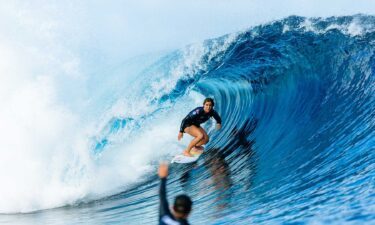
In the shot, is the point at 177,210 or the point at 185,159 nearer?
the point at 177,210

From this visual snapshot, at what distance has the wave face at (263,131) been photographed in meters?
5.89

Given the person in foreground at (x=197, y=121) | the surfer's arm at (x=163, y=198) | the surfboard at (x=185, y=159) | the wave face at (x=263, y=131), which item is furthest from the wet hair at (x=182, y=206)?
the surfboard at (x=185, y=159)

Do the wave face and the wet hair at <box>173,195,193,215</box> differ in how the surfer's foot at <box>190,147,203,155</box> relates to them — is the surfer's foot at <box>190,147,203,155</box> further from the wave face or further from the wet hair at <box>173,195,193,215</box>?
the wet hair at <box>173,195,193,215</box>

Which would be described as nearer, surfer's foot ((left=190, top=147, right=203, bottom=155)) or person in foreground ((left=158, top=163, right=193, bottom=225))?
person in foreground ((left=158, top=163, right=193, bottom=225))

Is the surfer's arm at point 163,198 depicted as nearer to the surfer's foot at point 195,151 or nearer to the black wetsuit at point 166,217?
the black wetsuit at point 166,217

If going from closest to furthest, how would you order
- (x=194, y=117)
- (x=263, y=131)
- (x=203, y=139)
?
(x=194, y=117), (x=203, y=139), (x=263, y=131)

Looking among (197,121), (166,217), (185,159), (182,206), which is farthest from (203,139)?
(182,206)

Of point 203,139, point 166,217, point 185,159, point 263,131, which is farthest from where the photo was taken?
point 263,131

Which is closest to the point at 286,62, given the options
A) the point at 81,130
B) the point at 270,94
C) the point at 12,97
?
the point at 270,94

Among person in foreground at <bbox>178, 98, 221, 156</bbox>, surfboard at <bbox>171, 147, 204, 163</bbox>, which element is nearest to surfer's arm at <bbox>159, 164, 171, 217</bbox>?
person in foreground at <bbox>178, 98, 221, 156</bbox>

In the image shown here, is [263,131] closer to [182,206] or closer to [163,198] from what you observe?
[163,198]

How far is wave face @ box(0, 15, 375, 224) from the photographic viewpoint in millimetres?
5891

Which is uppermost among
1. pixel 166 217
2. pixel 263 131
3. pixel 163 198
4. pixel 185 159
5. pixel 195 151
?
pixel 263 131

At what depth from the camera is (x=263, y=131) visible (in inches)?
396
